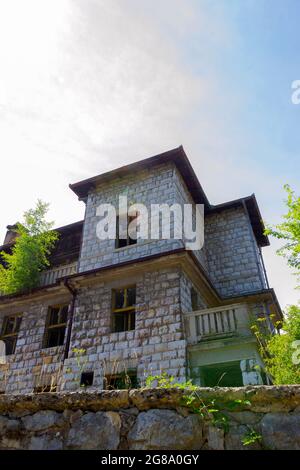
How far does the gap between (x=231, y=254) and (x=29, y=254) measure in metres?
8.06

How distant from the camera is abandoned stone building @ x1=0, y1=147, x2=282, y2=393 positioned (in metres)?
9.16

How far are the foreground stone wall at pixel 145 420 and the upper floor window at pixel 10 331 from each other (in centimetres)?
1025

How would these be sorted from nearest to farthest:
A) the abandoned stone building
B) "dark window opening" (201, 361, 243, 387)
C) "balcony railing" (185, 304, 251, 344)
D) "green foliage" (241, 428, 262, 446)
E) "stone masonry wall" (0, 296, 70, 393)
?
"green foliage" (241, 428, 262, 446), "balcony railing" (185, 304, 251, 344), the abandoned stone building, "dark window opening" (201, 361, 243, 387), "stone masonry wall" (0, 296, 70, 393)

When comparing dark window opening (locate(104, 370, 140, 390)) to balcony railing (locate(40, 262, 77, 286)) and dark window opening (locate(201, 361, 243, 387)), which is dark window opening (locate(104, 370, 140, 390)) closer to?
dark window opening (locate(201, 361, 243, 387))

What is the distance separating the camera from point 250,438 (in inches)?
94.8

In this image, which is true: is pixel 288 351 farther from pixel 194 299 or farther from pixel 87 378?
pixel 87 378

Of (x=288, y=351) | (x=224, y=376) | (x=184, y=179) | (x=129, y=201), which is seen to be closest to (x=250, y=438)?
(x=288, y=351)

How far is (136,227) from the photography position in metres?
12.6

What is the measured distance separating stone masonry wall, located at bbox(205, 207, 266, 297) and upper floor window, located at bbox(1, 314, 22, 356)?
7.51 meters
